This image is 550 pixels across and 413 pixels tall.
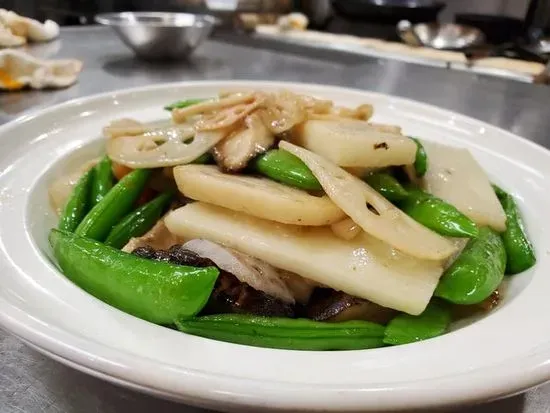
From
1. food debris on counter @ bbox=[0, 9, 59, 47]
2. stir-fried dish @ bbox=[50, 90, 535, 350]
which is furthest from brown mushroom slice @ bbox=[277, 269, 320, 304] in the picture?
food debris on counter @ bbox=[0, 9, 59, 47]

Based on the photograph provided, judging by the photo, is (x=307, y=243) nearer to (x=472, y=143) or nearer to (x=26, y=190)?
(x=26, y=190)

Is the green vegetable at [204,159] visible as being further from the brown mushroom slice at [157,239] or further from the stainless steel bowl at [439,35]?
the stainless steel bowl at [439,35]

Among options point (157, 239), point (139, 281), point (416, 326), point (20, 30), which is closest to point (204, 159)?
point (157, 239)

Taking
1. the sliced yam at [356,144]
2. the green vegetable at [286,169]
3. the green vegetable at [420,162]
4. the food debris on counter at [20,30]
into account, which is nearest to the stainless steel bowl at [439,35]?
the food debris on counter at [20,30]

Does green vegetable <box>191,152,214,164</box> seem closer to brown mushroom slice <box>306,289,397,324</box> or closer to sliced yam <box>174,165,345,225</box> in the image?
sliced yam <box>174,165,345,225</box>

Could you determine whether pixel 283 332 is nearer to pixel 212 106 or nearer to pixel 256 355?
pixel 256 355

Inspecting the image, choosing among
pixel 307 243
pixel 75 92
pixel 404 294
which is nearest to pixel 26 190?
pixel 307 243
